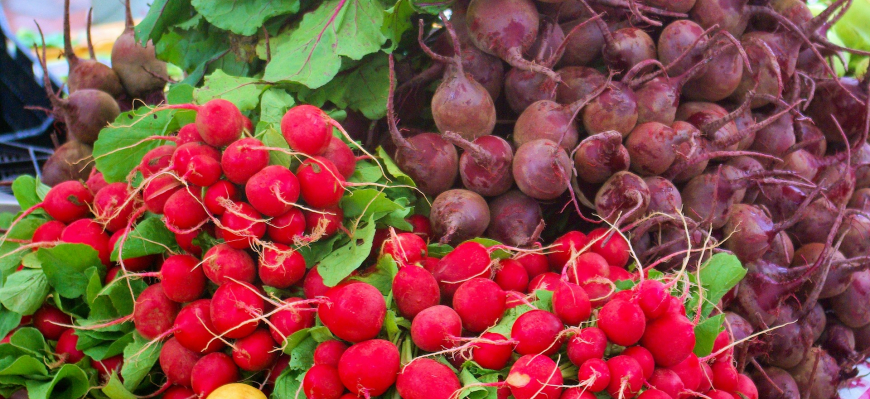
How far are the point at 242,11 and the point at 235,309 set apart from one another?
1.24 metres

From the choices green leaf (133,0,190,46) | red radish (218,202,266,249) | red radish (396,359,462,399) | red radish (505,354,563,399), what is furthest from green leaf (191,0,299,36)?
red radish (505,354,563,399)

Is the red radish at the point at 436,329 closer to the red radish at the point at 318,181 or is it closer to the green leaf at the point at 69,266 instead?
the red radish at the point at 318,181

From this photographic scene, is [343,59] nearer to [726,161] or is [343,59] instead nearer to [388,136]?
[388,136]

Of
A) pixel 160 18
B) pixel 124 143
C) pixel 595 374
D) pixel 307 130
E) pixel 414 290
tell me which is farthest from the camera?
pixel 160 18

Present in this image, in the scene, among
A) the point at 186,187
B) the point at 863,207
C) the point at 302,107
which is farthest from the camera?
the point at 863,207

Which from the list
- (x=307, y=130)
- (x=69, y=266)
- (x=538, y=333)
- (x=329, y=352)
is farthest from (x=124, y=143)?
(x=538, y=333)

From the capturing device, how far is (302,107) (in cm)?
145

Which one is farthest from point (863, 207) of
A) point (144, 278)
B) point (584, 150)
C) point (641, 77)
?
point (144, 278)

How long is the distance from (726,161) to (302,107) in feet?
4.66

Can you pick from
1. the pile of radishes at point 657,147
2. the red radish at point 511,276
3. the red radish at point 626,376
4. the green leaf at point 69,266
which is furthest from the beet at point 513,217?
the green leaf at point 69,266

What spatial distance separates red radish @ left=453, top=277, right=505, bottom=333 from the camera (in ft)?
4.13

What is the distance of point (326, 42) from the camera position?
1891 mm

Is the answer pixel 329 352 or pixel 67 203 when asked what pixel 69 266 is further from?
pixel 329 352

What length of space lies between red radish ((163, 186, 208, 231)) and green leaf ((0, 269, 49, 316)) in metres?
0.57
